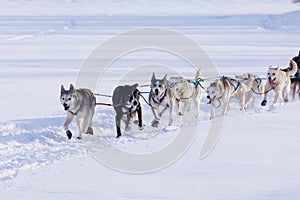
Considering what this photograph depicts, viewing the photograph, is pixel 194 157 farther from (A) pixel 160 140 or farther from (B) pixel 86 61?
(B) pixel 86 61

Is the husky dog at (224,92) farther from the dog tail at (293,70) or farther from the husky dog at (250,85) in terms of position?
the dog tail at (293,70)

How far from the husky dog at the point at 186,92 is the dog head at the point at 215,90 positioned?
0.70ft

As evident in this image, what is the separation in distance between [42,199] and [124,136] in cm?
228

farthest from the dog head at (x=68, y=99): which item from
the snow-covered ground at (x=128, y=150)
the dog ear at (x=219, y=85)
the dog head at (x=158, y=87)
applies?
the dog ear at (x=219, y=85)

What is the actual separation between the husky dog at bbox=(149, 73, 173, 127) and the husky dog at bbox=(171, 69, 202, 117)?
30cm

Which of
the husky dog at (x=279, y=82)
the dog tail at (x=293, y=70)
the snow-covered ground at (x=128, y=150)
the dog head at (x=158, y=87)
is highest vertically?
the dog tail at (x=293, y=70)

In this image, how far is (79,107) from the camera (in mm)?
5926

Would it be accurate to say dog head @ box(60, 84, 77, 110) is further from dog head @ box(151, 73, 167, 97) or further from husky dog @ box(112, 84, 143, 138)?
dog head @ box(151, 73, 167, 97)

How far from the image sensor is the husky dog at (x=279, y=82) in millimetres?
7773

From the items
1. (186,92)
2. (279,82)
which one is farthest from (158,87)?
(279,82)

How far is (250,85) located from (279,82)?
442 mm

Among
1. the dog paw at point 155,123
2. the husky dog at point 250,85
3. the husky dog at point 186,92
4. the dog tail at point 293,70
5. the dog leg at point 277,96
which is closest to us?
the dog paw at point 155,123

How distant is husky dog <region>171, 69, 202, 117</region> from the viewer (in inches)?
273

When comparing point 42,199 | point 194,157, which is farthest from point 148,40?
point 42,199
